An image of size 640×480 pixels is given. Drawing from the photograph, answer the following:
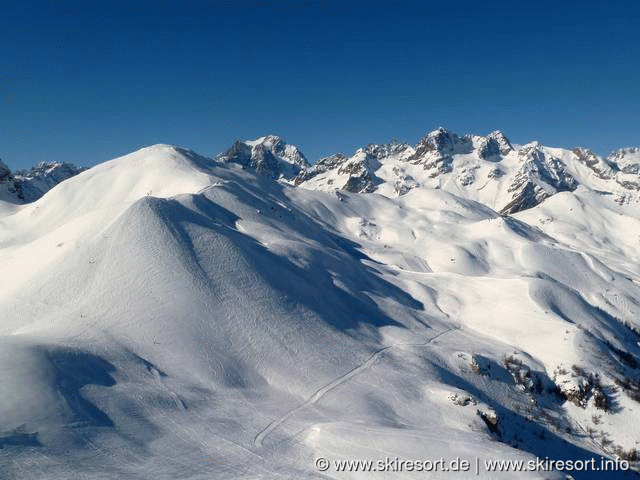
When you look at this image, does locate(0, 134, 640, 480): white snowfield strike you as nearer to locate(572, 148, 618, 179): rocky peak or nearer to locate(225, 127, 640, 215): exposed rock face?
locate(225, 127, 640, 215): exposed rock face

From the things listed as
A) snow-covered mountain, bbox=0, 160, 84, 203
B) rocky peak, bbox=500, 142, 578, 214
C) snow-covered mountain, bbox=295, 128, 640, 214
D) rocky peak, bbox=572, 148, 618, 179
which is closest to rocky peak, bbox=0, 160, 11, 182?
snow-covered mountain, bbox=0, 160, 84, 203

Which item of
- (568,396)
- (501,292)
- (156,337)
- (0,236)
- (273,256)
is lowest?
(568,396)

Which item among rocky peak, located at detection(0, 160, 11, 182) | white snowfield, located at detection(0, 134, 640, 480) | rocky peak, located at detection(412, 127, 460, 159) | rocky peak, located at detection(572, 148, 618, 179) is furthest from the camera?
rocky peak, located at detection(412, 127, 460, 159)

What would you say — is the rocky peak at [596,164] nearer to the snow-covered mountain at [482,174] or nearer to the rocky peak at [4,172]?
the snow-covered mountain at [482,174]

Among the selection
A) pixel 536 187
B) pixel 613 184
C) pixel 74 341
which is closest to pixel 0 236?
pixel 74 341

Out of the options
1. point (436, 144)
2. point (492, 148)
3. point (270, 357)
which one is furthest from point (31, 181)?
point (492, 148)

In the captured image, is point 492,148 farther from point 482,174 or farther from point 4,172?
point 4,172

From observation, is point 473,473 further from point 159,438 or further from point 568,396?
point 568,396
